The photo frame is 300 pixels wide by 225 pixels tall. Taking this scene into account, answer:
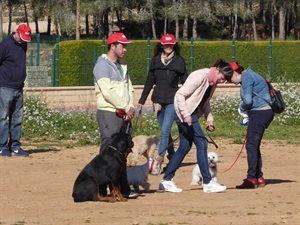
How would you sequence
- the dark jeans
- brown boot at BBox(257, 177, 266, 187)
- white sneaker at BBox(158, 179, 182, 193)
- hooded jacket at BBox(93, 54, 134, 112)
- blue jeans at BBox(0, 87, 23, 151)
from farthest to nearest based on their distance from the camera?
blue jeans at BBox(0, 87, 23, 151)
brown boot at BBox(257, 177, 266, 187)
the dark jeans
white sneaker at BBox(158, 179, 182, 193)
hooded jacket at BBox(93, 54, 134, 112)

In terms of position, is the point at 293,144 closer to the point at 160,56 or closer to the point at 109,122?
the point at 160,56

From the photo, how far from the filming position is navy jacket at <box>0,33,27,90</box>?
54.5ft

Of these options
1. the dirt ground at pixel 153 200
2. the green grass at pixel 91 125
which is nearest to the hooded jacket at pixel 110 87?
the dirt ground at pixel 153 200

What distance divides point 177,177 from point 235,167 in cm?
158

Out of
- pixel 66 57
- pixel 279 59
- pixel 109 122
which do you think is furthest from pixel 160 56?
pixel 279 59

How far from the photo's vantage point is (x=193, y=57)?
36.7 metres

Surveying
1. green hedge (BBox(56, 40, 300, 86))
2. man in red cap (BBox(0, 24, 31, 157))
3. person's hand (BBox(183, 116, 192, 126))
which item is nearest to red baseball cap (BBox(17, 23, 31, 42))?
man in red cap (BBox(0, 24, 31, 157))

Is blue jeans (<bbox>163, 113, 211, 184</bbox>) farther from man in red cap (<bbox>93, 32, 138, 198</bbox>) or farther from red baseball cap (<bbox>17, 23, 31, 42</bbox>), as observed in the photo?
red baseball cap (<bbox>17, 23, 31, 42</bbox>)

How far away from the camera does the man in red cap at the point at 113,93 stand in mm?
12562

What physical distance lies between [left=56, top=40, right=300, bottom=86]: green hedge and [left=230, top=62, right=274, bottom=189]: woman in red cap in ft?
63.6

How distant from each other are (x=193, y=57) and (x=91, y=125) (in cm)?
1544

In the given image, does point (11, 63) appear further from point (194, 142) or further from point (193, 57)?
point (193, 57)

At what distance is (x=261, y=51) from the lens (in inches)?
1512

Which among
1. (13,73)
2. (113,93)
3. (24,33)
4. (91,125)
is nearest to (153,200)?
(113,93)
